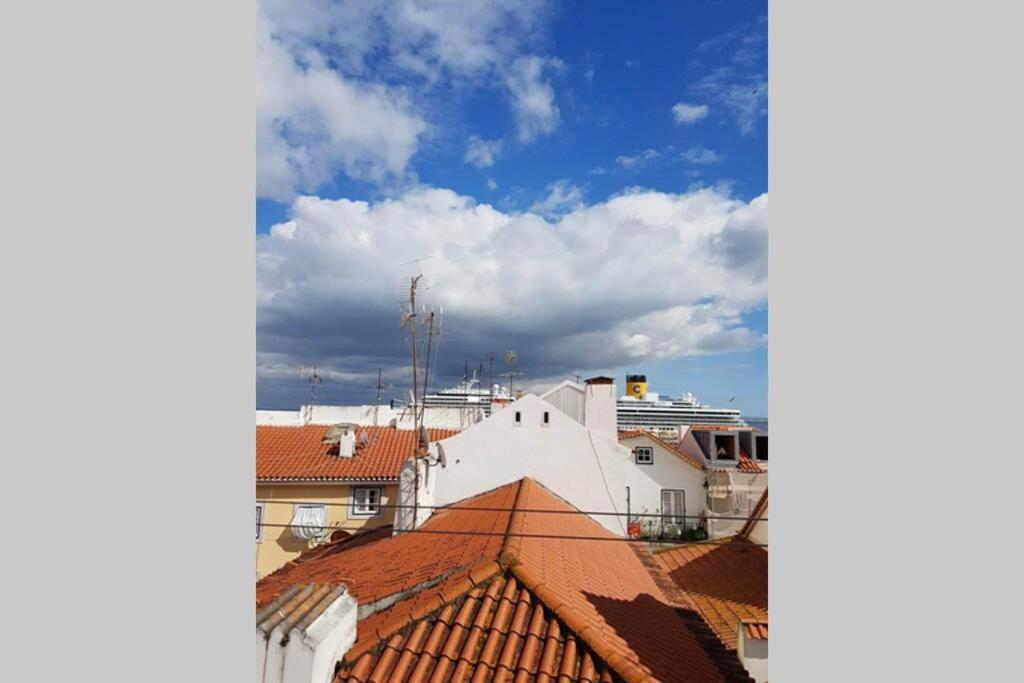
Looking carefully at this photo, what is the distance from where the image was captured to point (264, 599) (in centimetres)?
627

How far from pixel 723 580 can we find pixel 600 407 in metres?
7.10

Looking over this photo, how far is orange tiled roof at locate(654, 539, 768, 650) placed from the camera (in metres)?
7.70

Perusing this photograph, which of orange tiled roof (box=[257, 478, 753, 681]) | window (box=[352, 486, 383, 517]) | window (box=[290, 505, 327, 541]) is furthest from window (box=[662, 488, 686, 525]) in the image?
window (box=[290, 505, 327, 541])

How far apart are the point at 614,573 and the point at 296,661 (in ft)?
16.1

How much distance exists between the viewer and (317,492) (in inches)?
581

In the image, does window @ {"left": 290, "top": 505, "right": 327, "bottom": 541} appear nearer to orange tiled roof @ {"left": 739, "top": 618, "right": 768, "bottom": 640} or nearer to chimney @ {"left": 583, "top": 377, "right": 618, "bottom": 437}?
chimney @ {"left": 583, "top": 377, "right": 618, "bottom": 437}

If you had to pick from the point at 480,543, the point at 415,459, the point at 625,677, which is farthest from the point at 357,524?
the point at 625,677

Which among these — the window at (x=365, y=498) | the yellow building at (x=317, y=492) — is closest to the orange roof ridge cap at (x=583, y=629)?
the yellow building at (x=317, y=492)

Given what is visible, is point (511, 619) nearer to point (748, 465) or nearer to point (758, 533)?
point (758, 533)

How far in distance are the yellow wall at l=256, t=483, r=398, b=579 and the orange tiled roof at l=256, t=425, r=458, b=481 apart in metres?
0.30

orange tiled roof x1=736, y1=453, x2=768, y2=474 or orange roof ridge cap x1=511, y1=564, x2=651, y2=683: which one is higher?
orange roof ridge cap x1=511, y1=564, x2=651, y2=683

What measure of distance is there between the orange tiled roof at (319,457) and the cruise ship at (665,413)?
42.8m

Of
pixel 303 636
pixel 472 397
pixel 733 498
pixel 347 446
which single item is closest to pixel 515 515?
pixel 303 636

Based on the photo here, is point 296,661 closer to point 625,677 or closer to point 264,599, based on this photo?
point 625,677
